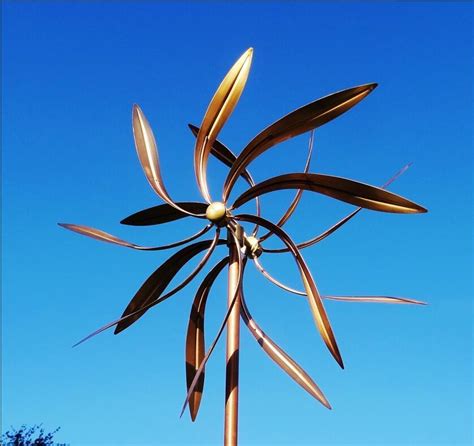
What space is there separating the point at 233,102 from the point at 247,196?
0.96 m

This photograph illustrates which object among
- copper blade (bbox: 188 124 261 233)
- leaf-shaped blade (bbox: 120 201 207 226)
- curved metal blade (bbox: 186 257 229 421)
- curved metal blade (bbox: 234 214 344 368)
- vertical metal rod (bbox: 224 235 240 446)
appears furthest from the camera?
copper blade (bbox: 188 124 261 233)

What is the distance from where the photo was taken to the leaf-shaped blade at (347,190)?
5.78 metres

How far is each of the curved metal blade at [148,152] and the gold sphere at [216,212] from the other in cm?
34

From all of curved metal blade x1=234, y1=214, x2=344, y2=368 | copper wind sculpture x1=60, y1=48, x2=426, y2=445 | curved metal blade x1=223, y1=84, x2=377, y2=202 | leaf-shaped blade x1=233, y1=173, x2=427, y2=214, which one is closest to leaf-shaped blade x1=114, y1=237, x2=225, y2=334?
copper wind sculpture x1=60, y1=48, x2=426, y2=445

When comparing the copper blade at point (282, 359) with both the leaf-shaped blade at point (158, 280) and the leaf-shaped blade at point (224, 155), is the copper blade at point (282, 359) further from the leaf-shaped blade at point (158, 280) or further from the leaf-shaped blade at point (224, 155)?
the leaf-shaped blade at point (224, 155)

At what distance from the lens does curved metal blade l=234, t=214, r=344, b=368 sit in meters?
5.63

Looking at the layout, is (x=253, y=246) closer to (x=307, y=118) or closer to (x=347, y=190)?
(x=347, y=190)

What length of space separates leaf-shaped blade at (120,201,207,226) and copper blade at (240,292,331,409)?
105 cm

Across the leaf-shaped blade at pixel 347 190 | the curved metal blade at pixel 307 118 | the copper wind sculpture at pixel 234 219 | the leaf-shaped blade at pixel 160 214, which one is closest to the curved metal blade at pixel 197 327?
the copper wind sculpture at pixel 234 219

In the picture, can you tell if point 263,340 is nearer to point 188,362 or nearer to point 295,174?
point 188,362

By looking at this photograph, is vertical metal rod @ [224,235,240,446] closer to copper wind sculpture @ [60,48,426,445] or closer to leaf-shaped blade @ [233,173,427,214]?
copper wind sculpture @ [60,48,426,445]

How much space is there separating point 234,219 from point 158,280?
114 cm

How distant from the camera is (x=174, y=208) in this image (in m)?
6.75

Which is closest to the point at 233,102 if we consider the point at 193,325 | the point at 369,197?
the point at 369,197
